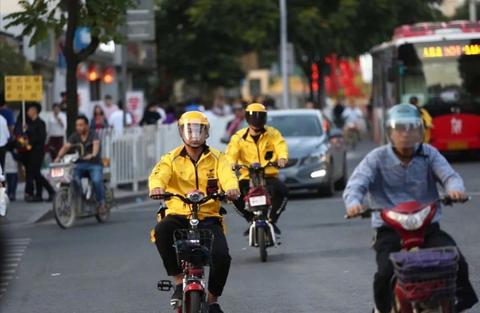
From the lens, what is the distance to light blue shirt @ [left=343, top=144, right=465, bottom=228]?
8.20 meters

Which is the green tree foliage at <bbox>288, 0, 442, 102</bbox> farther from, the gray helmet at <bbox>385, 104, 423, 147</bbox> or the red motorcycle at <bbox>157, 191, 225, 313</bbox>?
the gray helmet at <bbox>385, 104, 423, 147</bbox>

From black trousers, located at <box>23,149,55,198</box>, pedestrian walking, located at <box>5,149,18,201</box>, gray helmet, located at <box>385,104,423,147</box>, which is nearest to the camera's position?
gray helmet, located at <box>385,104,423,147</box>

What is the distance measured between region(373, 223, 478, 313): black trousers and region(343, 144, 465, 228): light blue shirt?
168 mm

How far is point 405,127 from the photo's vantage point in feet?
26.5

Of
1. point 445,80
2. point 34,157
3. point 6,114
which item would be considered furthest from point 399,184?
point 445,80

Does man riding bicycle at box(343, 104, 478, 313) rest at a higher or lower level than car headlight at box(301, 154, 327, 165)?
higher

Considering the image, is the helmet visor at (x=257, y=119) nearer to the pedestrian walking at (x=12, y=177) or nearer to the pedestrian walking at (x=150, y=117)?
the pedestrian walking at (x=12, y=177)

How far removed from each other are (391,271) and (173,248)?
2270 millimetres

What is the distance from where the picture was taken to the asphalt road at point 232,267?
472 inches

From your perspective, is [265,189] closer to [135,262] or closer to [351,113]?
[135,262]

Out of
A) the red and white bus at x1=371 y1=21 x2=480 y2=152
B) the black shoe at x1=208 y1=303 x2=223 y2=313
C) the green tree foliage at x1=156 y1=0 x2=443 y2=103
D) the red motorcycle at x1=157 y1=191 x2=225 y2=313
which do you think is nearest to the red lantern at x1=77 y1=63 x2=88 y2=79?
the green tree foliage at x1=156 y1=0 x2=443 y2=103

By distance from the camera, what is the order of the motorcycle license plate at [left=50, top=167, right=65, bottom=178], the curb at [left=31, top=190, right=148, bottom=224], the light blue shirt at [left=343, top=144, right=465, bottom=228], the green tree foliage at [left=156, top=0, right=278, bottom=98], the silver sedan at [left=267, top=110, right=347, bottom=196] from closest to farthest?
the light blue shirt at [left=343, top=144, right=465, bottom=228], the motorcycle license plate at [left=50, top=167, right=65, bottom=178], the curb at [left=31, top=190, right=148, bottom=224], the silver sedan at [left=267, top=110, right=347, bottom=196], the green tree foliage at [left=156, top=0, right=278, bottom=98]

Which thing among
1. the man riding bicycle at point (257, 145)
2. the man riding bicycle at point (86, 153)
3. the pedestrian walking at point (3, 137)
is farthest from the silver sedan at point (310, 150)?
the man riding bicycle at point (257, 145)

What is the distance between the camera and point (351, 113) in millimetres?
50812
